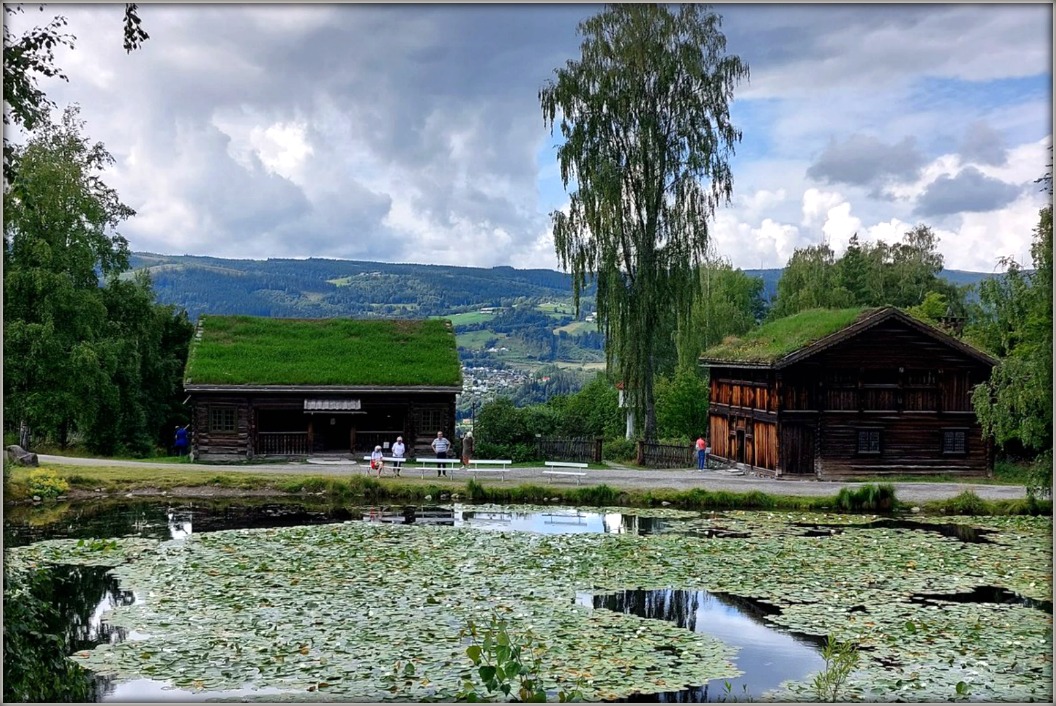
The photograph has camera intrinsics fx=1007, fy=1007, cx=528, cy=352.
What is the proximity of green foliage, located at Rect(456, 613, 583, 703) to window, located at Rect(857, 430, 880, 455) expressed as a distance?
22.9 metres

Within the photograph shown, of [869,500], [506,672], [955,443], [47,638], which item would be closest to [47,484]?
[47,638]

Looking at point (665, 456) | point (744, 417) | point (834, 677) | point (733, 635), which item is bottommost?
point (733, 635)

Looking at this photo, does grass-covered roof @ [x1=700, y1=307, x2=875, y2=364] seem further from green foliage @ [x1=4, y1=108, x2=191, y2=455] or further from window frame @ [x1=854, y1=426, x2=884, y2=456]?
green foliage @ [x1=4, y1=108, x2=191, y2=455]

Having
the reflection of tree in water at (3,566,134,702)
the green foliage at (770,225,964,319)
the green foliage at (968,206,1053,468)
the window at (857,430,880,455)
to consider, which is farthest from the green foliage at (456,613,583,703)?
the green foliage at (770,225,964,319)

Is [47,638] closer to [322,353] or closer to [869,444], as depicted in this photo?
[322,353]

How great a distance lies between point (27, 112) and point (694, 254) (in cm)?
3239

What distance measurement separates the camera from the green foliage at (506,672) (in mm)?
9672

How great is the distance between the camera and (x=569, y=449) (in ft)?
129

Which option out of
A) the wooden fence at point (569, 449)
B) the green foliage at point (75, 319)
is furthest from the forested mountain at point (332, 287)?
the wooden fence at point (569, 449)

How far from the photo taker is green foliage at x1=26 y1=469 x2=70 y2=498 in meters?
28.3

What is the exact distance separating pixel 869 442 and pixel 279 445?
21.8m

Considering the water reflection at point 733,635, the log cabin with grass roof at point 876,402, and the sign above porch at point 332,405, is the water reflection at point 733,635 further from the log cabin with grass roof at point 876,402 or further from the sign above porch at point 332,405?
the sign above porch at point 332,405

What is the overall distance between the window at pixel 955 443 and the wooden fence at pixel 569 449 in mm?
12383

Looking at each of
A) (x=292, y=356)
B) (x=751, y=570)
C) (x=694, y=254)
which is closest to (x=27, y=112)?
(x=751, y=570)
